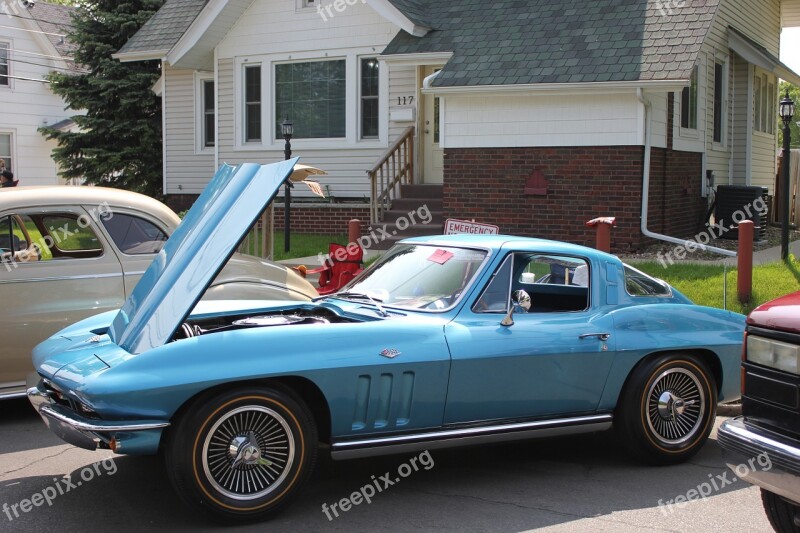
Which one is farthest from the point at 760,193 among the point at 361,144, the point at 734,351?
the point at 734,351

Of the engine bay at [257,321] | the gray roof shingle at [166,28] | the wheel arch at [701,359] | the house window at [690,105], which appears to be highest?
the gray roof shingle at [166,28]

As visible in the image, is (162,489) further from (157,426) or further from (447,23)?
(447,23)

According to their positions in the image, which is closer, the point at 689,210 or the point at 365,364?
the point at 365,364

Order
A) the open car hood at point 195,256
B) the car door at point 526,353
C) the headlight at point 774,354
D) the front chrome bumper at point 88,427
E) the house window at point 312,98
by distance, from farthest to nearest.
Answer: the house window at point 312,98 → the car door at point 526,353 → the open car hood at point 195,256 → the front chrome bumper at point 88,427 → the headlight at point 774,354

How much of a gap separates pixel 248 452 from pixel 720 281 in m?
8.19

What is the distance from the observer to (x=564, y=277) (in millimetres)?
6055

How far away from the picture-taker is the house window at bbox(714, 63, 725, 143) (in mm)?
18016

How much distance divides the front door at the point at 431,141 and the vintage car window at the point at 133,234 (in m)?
10.4

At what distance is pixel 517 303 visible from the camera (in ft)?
17.8

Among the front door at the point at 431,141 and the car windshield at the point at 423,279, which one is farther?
the front door at the point at 431,141

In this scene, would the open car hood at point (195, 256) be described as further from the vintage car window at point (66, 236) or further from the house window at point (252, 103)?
the house window at point (252, 103)

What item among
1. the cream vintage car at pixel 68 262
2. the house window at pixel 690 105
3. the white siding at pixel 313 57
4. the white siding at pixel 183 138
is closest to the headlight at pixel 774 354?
the cream vintage car at pixel 68 262

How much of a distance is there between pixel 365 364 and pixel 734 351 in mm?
2666

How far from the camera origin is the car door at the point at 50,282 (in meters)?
6.71
